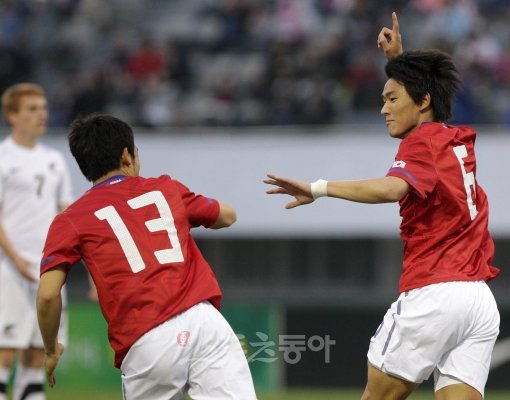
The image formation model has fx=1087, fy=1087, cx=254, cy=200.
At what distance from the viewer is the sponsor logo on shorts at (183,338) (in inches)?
185

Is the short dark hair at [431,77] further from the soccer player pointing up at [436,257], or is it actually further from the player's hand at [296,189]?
the player's hand at [296,189]

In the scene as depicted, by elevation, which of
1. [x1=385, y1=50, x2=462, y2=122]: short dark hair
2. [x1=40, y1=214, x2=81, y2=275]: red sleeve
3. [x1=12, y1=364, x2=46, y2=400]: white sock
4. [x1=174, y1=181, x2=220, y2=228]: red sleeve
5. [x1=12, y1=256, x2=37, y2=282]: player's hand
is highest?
[x1=385, y1=50, x2=462, y2=122]: short dark hair

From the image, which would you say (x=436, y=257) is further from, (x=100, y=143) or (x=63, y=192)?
(x=63, y=192)

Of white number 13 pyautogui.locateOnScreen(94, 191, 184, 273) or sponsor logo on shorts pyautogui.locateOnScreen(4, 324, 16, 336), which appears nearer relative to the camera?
white number 13 pyautogui.locateOnScreen(94, 191, 184, 273)

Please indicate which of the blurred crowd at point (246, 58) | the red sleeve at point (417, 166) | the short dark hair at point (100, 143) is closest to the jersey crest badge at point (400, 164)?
the red sleeve at point (417, 166)

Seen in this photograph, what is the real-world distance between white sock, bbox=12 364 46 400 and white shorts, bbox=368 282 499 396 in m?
3.17

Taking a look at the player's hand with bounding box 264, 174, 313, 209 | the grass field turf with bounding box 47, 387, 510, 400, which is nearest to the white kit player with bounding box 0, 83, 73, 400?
the player's hand with bounding box 264, 174, 313, 209

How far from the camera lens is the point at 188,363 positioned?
15.5 ft

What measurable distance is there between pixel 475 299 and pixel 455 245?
0.88ft

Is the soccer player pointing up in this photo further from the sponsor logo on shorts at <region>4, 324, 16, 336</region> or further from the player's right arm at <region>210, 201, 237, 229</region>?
the sponsor logo on shorts at <region>4, 324, 16, 336</region>

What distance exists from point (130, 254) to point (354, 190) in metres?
1.01

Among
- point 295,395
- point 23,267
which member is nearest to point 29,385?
point 23,267

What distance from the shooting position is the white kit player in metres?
7.55

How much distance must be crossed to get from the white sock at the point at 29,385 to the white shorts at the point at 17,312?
190 mm
